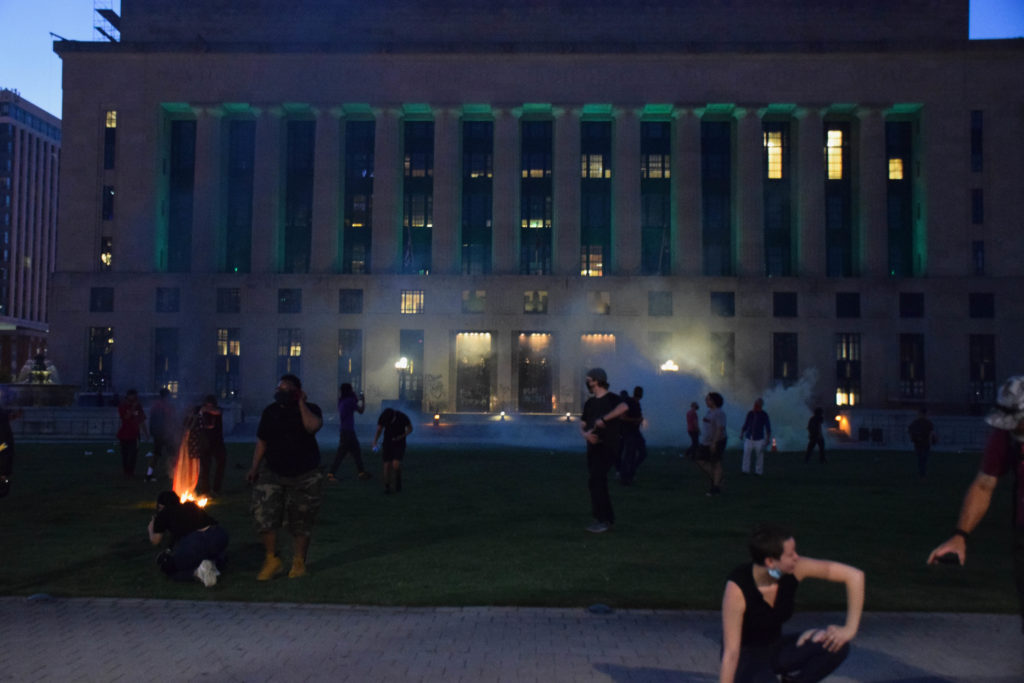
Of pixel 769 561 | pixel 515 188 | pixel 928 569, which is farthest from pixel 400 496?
pixel 515 188

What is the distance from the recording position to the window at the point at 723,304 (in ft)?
180

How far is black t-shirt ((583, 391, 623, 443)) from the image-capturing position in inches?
463

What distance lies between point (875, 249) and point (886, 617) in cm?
5181

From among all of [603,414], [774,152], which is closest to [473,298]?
[774,152]

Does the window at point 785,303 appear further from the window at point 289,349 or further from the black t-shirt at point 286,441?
the black t-shirt at point 286,441

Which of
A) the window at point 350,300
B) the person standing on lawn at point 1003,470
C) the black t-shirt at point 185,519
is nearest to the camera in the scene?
the person standing on lawn at point 1003,470

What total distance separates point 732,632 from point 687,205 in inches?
2079

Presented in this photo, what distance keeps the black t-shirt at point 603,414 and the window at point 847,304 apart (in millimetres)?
46724

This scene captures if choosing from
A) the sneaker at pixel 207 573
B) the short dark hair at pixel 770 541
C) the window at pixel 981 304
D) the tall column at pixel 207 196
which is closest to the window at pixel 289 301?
the tall column at pixel 207 196

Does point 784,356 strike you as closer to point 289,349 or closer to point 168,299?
point 289,349

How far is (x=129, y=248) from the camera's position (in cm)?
5594

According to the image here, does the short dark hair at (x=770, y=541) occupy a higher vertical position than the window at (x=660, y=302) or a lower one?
lower

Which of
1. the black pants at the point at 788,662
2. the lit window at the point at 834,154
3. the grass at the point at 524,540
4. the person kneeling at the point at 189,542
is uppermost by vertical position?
the lit window at the point at 834,154

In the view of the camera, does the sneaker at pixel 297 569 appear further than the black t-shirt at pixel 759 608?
Yes
